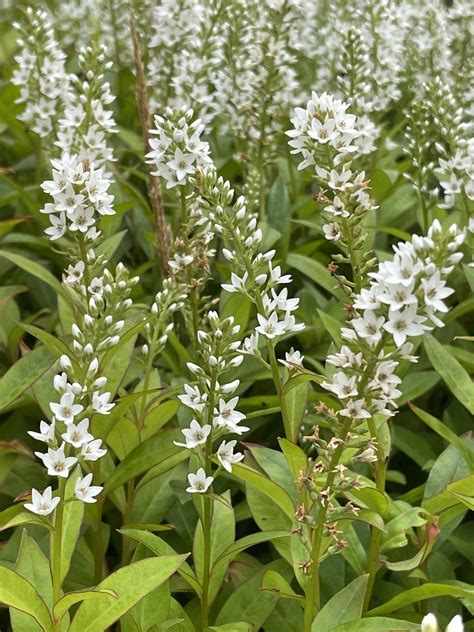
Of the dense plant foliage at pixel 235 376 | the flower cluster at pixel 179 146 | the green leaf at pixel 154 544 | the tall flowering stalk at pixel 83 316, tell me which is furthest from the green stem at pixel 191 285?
the green leaf at pixel 154 544

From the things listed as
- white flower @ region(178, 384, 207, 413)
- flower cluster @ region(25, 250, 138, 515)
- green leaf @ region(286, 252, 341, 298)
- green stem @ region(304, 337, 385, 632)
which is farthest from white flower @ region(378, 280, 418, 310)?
green leaf @ region(286, 252, 341, 298)

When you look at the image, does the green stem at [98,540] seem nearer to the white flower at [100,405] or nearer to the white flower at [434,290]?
the white flower at [100,405]

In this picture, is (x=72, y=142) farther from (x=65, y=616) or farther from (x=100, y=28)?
(x=100, y=28)

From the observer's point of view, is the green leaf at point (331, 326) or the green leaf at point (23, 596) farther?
the green leaf at point (331, 326)

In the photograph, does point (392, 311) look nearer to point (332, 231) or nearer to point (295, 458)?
point (332, 231)

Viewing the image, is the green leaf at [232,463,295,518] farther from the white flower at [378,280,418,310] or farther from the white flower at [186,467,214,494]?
the white flower at [378,280,418,310]

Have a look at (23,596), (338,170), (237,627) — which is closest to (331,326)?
(338,170)
